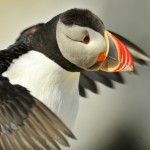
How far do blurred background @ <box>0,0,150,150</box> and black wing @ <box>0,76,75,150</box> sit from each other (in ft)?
9.32

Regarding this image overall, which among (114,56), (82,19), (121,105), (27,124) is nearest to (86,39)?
(82,19)

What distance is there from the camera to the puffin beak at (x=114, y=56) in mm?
5363

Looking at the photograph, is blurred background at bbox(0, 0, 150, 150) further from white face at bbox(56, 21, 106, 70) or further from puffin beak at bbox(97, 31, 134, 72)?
white face at bbox(56, 21, 106, 70)

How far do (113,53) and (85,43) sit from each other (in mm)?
249

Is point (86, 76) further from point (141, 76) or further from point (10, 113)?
point (10, 113)

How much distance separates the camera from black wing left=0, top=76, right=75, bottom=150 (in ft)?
15.6

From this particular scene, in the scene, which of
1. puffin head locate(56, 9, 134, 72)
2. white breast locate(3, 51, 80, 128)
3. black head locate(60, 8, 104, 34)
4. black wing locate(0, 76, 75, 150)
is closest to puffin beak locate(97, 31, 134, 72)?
puffin head locate(56, 9, 134, 72)

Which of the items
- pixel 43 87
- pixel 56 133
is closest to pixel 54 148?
pixel 56 133

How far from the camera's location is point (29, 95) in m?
5.04

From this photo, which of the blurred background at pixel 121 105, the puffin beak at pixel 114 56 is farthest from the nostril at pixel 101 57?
the blurred background at pixel 121 105

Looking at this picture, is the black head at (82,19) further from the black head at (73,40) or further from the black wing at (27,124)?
the black wing at (27,124)

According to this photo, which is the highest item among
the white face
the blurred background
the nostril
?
the white face

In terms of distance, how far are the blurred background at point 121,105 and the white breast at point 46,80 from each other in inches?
85.6

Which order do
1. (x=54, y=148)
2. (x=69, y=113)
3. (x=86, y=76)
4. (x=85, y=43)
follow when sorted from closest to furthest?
(x=54, y=148), (x=85, y=43), (x=69, y=113), (x=86, y=76)
